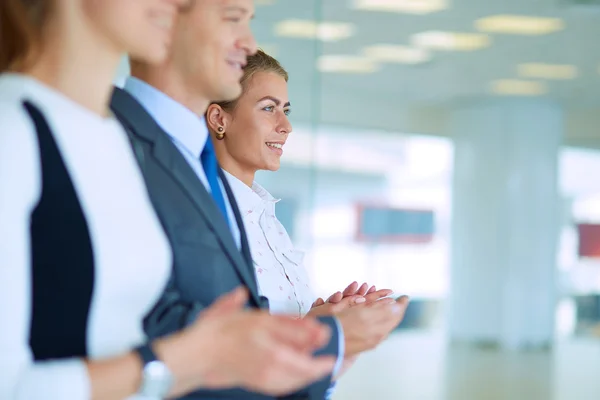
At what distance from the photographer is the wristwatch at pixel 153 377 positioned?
1168mm

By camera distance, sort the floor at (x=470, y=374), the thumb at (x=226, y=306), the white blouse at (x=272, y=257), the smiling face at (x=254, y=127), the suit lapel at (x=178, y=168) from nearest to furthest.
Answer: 1. the thumb at (x=226, y=306)
2. the suit lapel at (x=178, y=168)
3. the white blouse at (x=272, y=257)
4. the smiling face at (x=254, y=127)
5. the floor at (x=470, y=374)

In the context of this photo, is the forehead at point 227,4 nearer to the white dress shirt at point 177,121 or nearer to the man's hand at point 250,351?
the white dress shirt at point 177,121

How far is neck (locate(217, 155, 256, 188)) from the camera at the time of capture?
8.25 ft

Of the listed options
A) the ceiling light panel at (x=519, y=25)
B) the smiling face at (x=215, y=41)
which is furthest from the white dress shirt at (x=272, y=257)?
the ceiling light panel at (x=519, y=25)

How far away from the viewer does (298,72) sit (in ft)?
20.9

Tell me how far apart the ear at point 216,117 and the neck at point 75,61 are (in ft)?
4.07

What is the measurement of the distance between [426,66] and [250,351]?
1513 cm

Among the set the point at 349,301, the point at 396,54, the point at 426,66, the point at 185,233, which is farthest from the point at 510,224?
the point at 185,233

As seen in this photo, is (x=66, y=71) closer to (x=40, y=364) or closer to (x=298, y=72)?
(x=40, y=364)

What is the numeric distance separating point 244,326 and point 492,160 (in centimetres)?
1796

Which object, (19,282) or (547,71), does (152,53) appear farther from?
(547,71)

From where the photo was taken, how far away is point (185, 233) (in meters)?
1.50

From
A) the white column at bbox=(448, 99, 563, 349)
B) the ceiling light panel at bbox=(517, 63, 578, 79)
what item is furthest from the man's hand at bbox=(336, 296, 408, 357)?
the white column at bbox=(448, 99, 563, 349)

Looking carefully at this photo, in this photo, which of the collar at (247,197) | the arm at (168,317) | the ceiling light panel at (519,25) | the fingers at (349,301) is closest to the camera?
the arm at (168,317)
